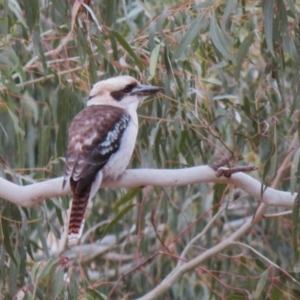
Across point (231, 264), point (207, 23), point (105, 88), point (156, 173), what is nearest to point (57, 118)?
point (105, 88)

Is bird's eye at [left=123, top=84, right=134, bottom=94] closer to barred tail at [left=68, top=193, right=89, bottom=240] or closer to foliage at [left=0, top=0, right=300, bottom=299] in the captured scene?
foliage at [left=0, top=0, right=300, bottom=299]

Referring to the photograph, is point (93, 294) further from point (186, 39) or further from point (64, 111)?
point (186, 39)

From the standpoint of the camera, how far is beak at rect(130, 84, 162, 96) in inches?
155

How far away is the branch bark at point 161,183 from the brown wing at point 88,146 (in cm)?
16

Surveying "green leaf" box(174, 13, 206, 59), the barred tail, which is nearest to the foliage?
"green leaf" box(174, 13, 206, 59)

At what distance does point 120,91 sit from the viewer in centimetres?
404

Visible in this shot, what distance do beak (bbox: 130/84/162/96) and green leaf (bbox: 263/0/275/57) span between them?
2.48 feet

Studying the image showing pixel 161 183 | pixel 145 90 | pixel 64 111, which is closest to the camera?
pixel 161 183

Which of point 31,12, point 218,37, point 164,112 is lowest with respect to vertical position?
point 164,112

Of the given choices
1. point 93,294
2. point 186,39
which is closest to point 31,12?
point 186,39

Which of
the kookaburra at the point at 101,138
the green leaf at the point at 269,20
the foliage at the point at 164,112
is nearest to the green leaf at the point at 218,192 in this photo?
the foliage at the point at 164,112

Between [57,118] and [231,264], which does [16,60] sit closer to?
[57,118]

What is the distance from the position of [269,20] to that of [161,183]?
0.60 metres

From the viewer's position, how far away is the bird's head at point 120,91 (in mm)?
3997
